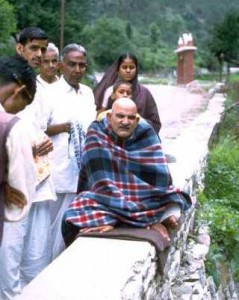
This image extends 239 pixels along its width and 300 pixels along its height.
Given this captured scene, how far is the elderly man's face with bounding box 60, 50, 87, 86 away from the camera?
4.29 metres

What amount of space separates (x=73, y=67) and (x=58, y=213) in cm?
94

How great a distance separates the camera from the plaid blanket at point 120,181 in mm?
3799

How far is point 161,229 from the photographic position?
12.7ft

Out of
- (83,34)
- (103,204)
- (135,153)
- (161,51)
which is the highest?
(135,153)

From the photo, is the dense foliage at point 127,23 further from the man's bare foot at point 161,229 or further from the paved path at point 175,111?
the man's bare foot at point 161,229

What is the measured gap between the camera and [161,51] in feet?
193

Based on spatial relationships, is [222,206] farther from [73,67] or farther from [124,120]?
[124,120]

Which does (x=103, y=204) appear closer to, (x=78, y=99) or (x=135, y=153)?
(x=135, y=153)

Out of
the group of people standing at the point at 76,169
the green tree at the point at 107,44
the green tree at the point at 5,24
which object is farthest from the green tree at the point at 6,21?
the green tree at the point at 107,44

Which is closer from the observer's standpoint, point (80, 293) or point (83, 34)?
point (80, 293)

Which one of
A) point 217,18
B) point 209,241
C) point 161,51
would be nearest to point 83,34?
point 209,241

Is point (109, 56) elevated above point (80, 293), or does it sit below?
below

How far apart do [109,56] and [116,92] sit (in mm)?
44408

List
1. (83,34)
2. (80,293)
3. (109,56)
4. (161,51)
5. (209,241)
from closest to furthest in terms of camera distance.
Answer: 1. (80,293)
2. (209,241)
3. (83,34)
4. (109,56)
5. (161,51)
